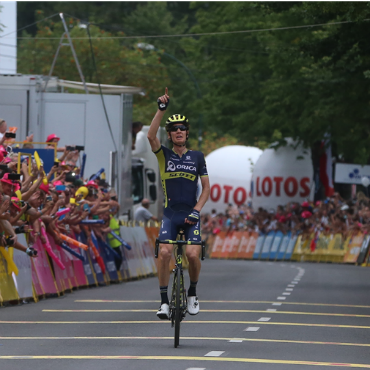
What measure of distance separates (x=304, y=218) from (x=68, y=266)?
25.2 metres

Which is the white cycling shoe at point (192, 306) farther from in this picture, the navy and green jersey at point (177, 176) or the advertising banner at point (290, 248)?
the advertising banner at point (290, 248)

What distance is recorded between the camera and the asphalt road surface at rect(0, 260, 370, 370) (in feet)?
30.3

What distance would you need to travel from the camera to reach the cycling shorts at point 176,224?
10.8 meters

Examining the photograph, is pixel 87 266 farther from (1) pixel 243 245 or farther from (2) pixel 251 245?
(1) pixel 243 245

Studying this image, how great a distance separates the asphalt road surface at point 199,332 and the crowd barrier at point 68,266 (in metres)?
0.31

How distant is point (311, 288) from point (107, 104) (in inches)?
249

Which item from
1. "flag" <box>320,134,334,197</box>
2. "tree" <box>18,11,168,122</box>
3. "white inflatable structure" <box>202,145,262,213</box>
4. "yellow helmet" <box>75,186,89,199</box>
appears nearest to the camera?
"yellow helmet" <box>75,186,89,199</box>

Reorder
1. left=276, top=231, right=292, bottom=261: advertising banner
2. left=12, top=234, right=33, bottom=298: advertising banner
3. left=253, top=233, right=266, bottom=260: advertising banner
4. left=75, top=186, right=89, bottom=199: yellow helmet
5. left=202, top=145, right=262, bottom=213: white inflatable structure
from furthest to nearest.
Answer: left=202, top=145, right=262, bottom=213: white inflatable structure
left=253, top=233, right=266, bottom=260: advertising banner
left=276, top=231, right=292, bottom=261: advertising banner
left=75, top=186, right=89, bottom=199: yellow helmet
left=12, top=234, right=33, bottom=298: advertising banner

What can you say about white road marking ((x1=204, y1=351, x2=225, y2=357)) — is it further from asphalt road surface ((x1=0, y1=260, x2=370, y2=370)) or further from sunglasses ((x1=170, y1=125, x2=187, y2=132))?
sunglasses ((x1=170, y1=125, x2=187, y2=132))

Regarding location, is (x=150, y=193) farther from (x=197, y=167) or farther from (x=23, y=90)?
(x=197, y=167)

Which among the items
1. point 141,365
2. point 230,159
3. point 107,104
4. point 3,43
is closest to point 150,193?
point 107,104

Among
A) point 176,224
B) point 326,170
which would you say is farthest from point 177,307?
point 326,170

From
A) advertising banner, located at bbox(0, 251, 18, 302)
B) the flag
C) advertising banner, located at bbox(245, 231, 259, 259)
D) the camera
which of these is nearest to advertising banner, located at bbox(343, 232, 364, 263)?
the flag

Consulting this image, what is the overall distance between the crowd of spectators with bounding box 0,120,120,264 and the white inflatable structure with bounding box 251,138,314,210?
2472 cm
